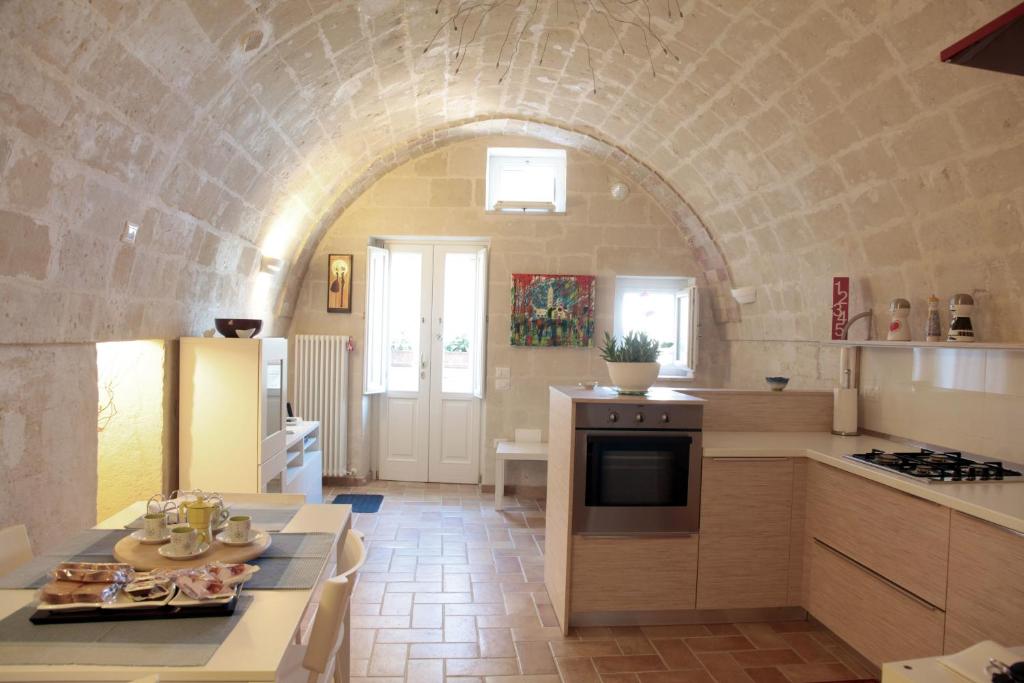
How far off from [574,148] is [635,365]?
10.5 feet

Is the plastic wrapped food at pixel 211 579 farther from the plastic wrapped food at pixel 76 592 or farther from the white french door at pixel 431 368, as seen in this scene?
the white french door at pixel 431 368

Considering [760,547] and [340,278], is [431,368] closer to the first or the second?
[340,278]

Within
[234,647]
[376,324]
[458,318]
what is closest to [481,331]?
[458,318]

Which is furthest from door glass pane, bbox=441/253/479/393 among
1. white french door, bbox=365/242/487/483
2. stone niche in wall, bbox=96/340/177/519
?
stone niche in wall, bbox=96/340/177/519

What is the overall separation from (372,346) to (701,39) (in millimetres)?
3687

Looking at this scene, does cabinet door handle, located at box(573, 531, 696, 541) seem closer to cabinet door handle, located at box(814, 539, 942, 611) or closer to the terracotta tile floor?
the terracotta tile floor

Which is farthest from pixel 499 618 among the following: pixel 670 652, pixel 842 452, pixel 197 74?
pixel 197 74

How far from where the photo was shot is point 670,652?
318 centimetres

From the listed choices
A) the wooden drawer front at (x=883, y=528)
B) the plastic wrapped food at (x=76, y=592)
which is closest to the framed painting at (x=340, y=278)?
the wooden drawer front at (x=883, y=528)

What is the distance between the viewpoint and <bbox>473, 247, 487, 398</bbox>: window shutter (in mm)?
6129

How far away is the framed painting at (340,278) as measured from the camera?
6.09 metres

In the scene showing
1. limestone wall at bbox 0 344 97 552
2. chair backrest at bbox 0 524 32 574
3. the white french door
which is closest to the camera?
chair backrest at bbox 0 524 32 574

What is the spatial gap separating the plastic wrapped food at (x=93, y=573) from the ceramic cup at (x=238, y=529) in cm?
26

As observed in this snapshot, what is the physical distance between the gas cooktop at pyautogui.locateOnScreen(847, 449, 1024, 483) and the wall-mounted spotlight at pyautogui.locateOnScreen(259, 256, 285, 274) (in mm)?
3935
